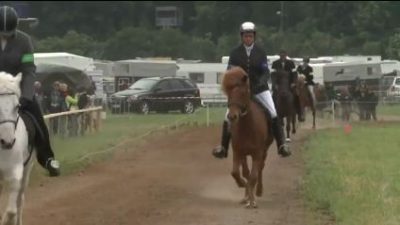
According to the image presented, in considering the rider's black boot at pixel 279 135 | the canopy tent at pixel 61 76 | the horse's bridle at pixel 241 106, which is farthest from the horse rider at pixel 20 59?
the canopy tent at pixel 61 76

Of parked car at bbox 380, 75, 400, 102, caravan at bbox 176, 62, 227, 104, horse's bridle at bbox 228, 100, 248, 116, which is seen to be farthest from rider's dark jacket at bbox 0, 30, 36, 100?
caravan at bbox 176, 62, 227, 104

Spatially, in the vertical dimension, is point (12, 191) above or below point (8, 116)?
below

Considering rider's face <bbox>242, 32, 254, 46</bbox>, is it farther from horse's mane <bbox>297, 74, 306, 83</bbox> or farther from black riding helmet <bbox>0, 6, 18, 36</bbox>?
horse's mane <bbox>297, 74, 306, 83</bbox>

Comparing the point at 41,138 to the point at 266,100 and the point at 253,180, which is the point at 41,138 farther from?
the point at 266,100

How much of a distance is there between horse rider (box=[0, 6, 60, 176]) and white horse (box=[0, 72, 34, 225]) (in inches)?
9.8

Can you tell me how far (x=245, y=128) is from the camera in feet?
46.1

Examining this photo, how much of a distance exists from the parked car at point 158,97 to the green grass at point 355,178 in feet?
40.9

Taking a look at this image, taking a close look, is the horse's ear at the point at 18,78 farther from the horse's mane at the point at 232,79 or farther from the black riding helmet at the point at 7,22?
the horse's mane at the point at 232,79

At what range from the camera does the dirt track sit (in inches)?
499

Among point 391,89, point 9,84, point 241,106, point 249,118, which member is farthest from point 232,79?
point 391,89

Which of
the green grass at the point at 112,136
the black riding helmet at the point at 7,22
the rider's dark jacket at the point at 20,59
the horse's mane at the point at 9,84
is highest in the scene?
the black riding helmet at the point at 7,22

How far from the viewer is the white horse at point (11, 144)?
941cm

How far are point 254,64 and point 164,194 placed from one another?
8.37ft

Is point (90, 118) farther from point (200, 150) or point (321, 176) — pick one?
point (321, 176)
